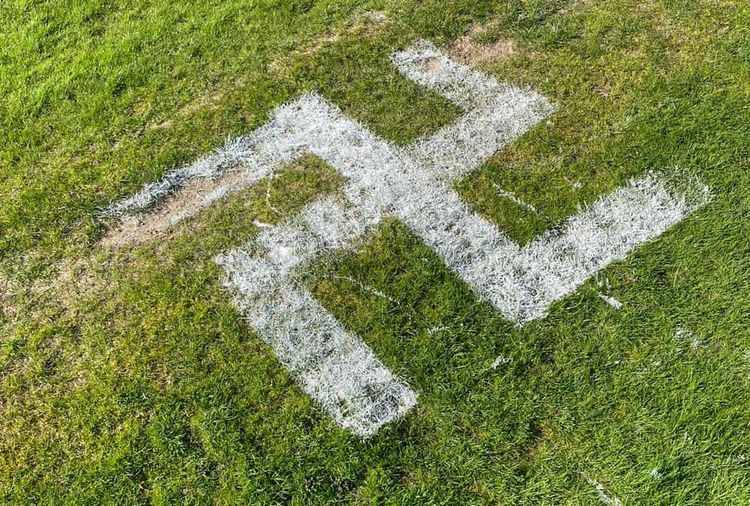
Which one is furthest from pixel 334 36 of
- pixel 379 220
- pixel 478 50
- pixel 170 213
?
pixel 170 213

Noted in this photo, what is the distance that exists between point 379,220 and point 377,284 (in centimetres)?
45

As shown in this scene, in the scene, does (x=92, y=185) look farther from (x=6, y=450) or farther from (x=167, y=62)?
(x=6, y=450)

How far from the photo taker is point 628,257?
3662 mm

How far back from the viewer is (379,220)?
3918 mm

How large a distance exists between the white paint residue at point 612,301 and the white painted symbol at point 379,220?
5.8 inches

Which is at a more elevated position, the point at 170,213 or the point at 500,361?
the point at 170,213

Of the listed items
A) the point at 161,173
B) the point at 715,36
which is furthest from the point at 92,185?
the point at 715,36

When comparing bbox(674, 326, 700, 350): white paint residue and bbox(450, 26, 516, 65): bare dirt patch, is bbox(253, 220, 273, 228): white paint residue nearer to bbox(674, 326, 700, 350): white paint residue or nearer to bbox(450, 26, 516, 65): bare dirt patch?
bbox(450, 26, 516, 65): bare dirt patch

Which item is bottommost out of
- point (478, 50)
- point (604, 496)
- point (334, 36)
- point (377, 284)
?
point (604, 496)

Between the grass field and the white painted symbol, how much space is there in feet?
0.29

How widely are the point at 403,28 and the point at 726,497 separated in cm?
360

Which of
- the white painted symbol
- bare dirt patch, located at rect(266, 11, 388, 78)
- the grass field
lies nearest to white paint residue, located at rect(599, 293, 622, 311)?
the grass field

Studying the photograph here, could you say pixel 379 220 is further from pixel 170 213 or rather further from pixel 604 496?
pixel 604 496

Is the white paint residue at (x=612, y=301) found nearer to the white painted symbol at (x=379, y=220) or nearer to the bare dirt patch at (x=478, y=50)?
the white painted symbol at (x=379, y=220)
